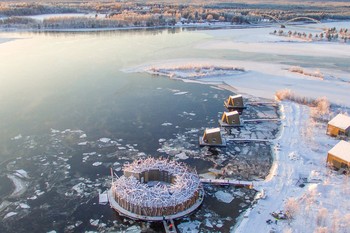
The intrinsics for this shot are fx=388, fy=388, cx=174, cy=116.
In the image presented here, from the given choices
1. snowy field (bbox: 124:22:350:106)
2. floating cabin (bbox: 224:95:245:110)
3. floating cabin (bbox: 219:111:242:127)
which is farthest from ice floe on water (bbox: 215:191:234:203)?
snowy field (bbox: 124:22:350:106)

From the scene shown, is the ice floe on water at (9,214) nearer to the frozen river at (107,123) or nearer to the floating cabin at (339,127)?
the frozen river at (107,123)

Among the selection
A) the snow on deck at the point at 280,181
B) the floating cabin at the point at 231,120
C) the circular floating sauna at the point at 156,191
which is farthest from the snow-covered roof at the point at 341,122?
the circular floating sauna at the point at 156,191

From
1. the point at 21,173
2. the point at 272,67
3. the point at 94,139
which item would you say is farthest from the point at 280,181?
the point at 272,67

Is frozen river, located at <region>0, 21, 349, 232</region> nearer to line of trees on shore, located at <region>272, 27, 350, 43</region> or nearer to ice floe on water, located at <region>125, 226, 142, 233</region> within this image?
ice floe on water, located at <region>125, 226, 142, 233</region>

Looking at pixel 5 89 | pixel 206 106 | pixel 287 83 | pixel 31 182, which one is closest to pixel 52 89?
pixel 5 89

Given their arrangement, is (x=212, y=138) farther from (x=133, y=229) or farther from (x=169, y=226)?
(x=133, y=229)
